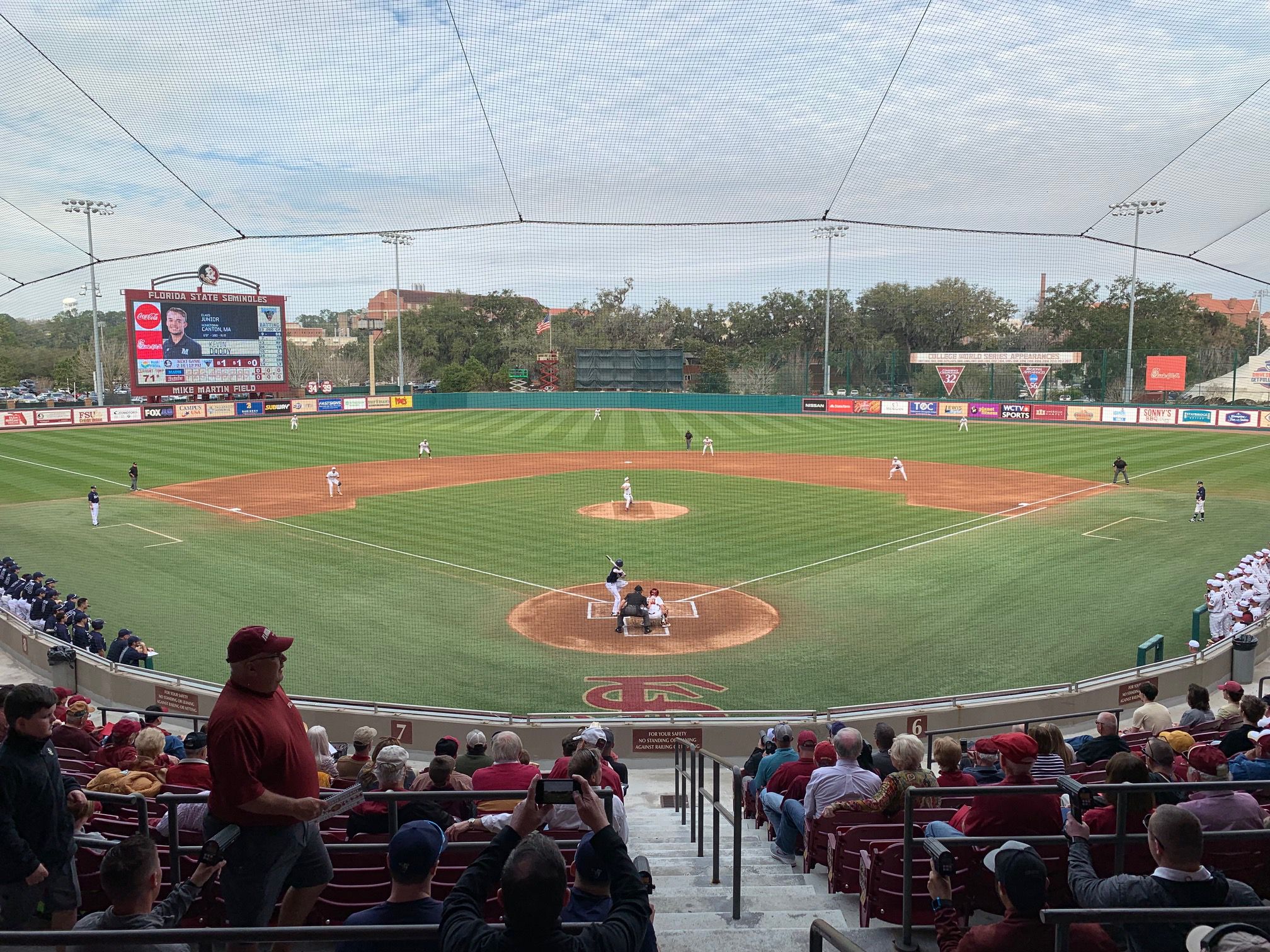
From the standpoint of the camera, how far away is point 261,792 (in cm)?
340

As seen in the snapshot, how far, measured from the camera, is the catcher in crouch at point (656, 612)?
15.6m

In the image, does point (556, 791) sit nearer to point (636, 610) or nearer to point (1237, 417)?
point (636, 610)

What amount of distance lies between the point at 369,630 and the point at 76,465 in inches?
1044

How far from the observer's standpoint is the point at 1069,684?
11.3m

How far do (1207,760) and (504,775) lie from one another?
428cm

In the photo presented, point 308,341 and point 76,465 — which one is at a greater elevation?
point 308,341

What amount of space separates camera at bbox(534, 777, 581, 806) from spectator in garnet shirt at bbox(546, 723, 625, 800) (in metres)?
1.66

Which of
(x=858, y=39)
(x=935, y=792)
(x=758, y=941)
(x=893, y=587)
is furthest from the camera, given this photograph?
(x=893, y=587)

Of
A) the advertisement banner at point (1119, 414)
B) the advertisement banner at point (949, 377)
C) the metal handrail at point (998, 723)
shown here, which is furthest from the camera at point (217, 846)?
the advertisement banner at point (949, 377)

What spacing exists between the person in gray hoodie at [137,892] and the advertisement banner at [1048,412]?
55.5m

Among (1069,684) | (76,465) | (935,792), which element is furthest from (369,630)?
(76,465)

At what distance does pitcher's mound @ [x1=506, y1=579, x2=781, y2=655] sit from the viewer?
1483cm

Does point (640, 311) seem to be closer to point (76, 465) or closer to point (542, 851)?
point (76, 465)

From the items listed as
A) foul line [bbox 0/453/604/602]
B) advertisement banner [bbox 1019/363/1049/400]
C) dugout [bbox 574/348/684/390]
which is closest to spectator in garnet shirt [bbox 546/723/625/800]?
foul line [bbox 0/453/604/602]
